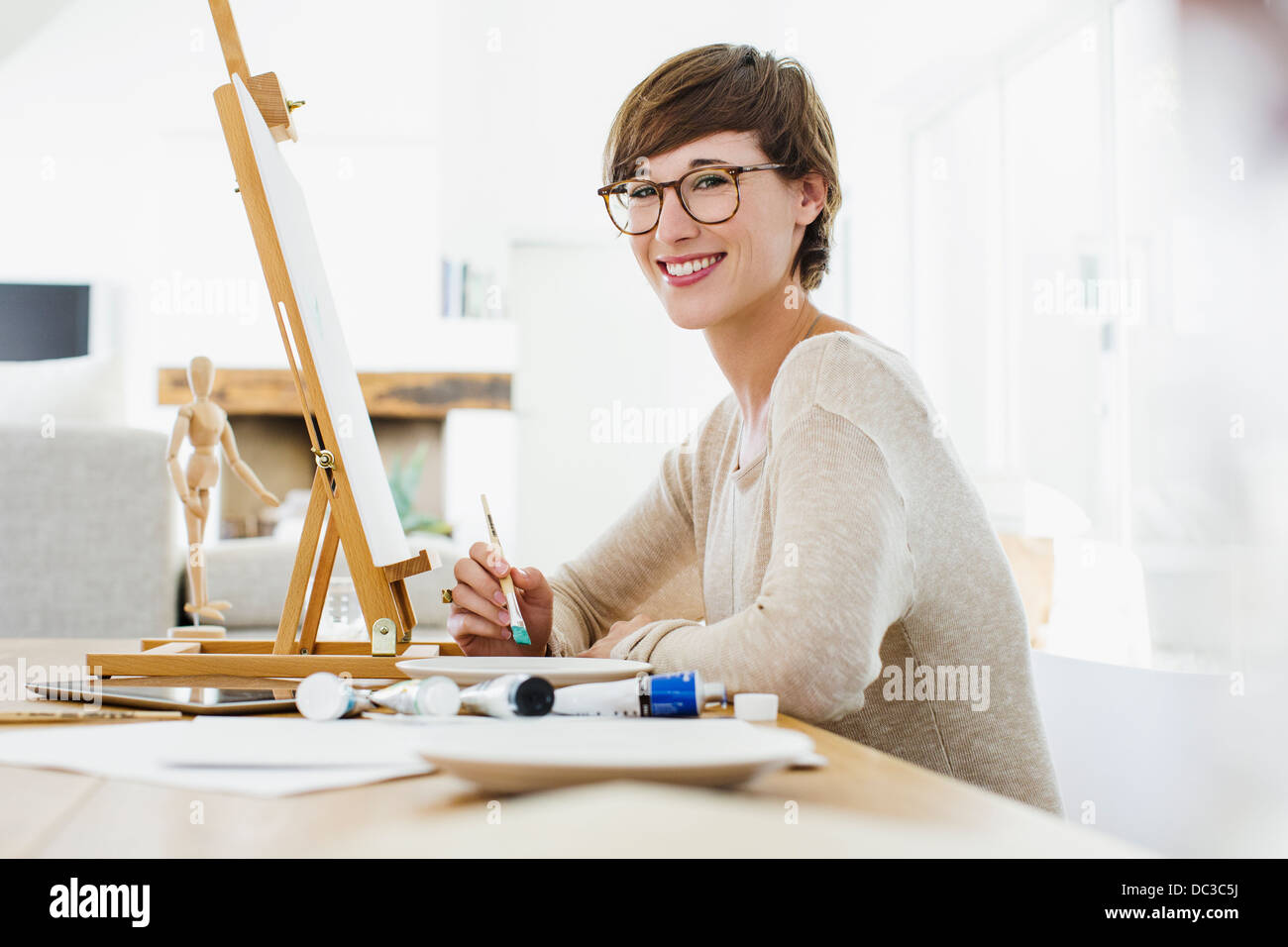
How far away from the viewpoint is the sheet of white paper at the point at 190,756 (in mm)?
410

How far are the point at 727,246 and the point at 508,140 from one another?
483 centimetres

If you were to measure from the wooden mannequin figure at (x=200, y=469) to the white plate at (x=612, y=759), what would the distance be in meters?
0.92

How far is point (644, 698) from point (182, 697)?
0.28 m

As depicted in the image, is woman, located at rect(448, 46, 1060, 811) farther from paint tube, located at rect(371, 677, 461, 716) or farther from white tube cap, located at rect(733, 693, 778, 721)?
paint tube, located at rect(371, 677, 461, 716)

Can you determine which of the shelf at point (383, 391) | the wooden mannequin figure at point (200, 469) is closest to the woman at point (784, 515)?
the wooden mannequin figure at point (200, 469)

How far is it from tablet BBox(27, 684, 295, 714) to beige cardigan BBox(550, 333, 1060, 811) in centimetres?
26

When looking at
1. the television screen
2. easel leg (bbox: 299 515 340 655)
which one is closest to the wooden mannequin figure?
easel leg (bbox: 299 515 340 655)

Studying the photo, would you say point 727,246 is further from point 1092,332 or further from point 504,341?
point 504,341

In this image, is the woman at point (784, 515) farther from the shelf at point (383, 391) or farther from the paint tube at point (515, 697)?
the shelf at point (383, 391)

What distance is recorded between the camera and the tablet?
61 cm

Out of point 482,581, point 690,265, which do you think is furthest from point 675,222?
point 482,581

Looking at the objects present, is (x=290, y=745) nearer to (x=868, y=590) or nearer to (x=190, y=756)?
(x=190, y=756)

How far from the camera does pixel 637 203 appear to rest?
1.15 metres

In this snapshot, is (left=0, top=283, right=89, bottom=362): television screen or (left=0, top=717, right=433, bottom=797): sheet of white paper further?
(left=0, top=283, right=89, bottom=362): television screen
